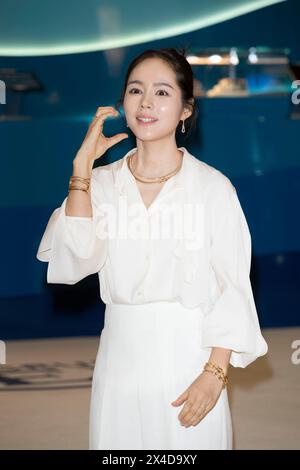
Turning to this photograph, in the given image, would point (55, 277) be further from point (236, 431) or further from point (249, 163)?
point (249, 163)

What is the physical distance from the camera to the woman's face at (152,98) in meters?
→ 2.24

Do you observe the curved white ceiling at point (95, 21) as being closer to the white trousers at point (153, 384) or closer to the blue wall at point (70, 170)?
the blue wall at point (70, 170)

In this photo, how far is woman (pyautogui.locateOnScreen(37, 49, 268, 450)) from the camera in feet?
7.15

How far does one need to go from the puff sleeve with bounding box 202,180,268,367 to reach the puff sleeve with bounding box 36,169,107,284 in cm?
27

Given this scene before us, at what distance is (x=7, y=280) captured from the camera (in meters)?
7.03

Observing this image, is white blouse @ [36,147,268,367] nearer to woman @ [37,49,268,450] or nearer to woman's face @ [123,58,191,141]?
woman @ [37,49,268,450]

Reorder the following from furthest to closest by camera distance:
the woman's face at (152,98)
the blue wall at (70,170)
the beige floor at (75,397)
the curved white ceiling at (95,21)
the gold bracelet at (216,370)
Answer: the curved white ceiling at (95,21)
the blue wall at (70,170)
the beige floor at (75,397)
the woman's face at (152,98)
the gold bracelet at (216,370)

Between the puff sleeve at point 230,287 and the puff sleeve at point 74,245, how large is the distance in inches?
10.7

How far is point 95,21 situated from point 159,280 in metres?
5.76

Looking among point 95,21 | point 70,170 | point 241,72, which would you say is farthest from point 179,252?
point 95,21

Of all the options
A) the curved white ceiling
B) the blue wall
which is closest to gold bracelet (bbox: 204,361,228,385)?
the blue wall

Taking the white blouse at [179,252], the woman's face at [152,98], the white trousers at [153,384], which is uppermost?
the woman's face at [152,98]

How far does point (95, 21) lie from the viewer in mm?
7656

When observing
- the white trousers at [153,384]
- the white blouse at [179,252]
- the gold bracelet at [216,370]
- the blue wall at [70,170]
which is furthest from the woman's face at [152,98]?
the blue wall at [70,170]
